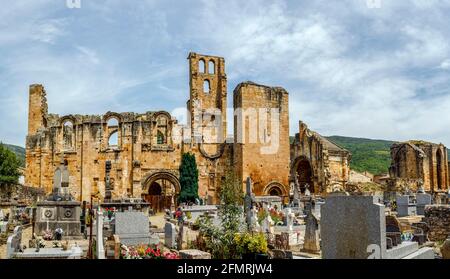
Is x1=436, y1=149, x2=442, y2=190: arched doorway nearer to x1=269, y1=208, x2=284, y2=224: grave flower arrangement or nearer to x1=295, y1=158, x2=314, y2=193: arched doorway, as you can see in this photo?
x1=295, y1=158, x2=314, y2=193: arched doorway

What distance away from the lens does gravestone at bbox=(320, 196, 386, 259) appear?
Result: 22.7 ft

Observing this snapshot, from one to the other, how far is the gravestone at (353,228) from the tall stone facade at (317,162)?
1056 inches

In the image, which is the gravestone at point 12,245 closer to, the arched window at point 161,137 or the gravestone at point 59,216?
the gravestone at point 59,216

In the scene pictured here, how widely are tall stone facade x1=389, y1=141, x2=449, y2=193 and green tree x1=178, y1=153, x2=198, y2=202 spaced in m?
18.9

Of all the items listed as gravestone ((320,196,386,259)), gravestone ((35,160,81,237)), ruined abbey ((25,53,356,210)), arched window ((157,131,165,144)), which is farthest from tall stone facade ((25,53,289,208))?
gravestone ((320,196,386,259))

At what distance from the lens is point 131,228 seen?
526 inches

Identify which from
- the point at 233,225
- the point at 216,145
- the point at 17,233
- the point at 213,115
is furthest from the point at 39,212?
the point at 213,115

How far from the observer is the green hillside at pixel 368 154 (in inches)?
2950

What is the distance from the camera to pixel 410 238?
39.4 ft

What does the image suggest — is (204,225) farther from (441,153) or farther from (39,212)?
(441,153)

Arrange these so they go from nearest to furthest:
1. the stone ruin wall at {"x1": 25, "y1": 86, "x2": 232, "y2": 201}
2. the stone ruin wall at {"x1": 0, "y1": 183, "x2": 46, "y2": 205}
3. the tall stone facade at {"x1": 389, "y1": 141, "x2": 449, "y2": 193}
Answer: the stone ruin wall at {"x1": 0, "y1": 183, "x2": 46, "y2": 205}, the stone ruin wall at {"x1": 25, "y1": 86, "x2": 232, "y2": 201}, the tall stone facade at {"x1": 389, "y1": 141, "x2": 449, "y2": 193}

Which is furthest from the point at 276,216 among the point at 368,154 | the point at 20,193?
the point at 368,154

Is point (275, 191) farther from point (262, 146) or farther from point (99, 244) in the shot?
point (99, 244)

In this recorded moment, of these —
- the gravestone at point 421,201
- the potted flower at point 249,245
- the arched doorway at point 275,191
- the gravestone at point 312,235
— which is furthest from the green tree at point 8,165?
the potted flower at point 249,245
